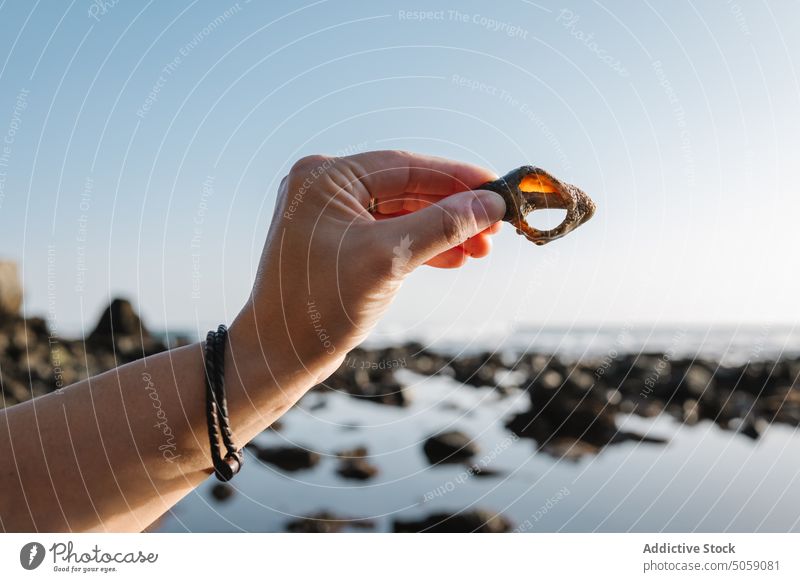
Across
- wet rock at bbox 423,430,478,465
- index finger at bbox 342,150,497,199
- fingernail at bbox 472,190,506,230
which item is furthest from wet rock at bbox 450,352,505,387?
fingernail at bbox 472,190,506,230

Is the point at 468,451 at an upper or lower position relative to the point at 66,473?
lower

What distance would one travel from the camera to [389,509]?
582 centimetres

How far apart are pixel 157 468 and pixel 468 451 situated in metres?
5.83

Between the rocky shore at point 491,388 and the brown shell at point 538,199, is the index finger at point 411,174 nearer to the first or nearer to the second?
the brown shell at point 538,199

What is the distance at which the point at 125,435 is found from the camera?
208 cm

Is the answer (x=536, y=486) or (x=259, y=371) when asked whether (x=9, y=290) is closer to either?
(x=536, y=486)

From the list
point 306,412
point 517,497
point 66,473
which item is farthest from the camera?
point 306,412

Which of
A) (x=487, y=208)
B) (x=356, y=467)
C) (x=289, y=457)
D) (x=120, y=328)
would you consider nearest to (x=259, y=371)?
(x=487, y=208)

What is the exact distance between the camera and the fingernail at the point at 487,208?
2.28 m

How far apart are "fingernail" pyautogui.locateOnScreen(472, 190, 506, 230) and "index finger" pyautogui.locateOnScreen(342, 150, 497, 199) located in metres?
0.35
